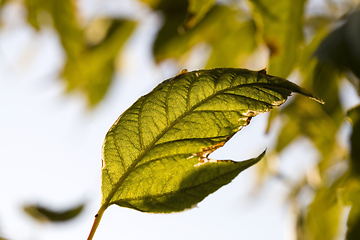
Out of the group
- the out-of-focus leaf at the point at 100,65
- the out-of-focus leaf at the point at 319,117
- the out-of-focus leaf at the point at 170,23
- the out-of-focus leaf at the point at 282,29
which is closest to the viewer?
the out-of-focus leaf at the point at 282,29

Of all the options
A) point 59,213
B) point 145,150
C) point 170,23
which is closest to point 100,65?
point 170,23

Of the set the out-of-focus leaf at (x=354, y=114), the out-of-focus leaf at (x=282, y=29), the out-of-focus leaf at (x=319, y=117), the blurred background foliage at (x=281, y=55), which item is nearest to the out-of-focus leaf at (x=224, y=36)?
the blurred background foliage at (x=281, y=55)

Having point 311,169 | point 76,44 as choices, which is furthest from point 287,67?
point 311,169

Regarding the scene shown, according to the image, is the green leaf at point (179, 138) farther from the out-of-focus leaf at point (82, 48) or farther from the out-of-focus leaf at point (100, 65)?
the out-of-focus leaf at point (100, 65)

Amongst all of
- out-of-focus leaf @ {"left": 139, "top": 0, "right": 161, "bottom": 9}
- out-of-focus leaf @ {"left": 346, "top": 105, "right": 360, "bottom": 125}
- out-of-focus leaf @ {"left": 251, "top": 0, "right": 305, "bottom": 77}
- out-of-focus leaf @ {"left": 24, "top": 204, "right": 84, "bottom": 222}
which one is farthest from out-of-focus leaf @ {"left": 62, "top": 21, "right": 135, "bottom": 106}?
out-of-focus leaf @ {"left": 346, "top": 105, "right": 360, "bottom": 125}

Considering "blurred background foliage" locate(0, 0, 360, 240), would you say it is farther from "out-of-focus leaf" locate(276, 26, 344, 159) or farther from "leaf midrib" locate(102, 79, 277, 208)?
"leaf midrib" locate(102, 79, 277, 208)

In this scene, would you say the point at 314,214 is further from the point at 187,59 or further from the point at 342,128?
the point at 187,59
